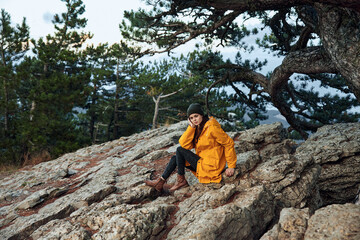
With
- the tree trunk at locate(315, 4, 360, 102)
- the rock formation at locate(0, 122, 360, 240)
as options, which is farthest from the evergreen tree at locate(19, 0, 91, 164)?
the tree trunk at locate(315, 4, 360, 102)

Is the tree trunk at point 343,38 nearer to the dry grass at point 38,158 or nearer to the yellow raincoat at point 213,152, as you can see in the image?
the yellow raincoat at point 213,152

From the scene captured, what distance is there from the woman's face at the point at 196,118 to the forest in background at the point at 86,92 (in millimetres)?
4112

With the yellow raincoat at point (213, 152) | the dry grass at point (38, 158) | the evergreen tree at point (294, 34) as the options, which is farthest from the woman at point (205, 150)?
the dry grass at point (38, 158)

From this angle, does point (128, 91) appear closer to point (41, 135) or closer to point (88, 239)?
point (41, 135)

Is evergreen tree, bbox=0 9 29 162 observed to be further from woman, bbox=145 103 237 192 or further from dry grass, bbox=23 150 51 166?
woman, bbox=145 103 237 192

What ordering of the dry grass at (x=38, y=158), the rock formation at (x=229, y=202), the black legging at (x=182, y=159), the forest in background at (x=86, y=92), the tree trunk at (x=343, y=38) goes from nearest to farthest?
the rock formation at (x=229, y=202), the tree trunk at (x=343, y=38), the black legging at (x=182, y=159), the forest in background at (x=86, y=92), the dry grass at (x=38, y=158)

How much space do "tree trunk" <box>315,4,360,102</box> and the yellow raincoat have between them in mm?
2301

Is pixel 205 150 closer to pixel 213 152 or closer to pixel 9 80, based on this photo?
pixel 213 152

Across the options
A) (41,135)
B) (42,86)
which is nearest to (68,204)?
(41,135)

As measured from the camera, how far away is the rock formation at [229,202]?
8.48 ft

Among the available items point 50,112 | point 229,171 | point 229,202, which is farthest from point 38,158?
point 229,202

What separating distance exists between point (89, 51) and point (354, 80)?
79.9ft

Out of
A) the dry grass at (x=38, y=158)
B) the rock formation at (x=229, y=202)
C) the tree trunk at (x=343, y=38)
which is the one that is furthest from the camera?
the dry grass at (x=38, y=158)

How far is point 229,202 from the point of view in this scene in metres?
3.57
